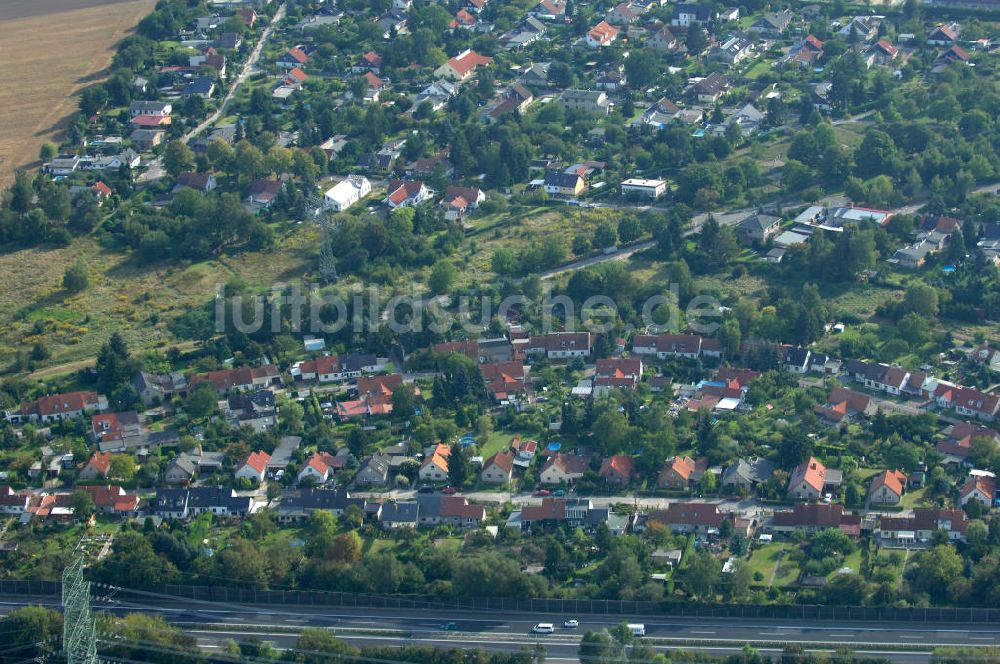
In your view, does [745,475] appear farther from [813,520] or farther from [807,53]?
[807,53]

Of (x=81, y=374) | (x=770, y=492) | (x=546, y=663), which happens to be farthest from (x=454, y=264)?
(x=546, y=663)

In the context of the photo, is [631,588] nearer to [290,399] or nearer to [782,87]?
[290,399]

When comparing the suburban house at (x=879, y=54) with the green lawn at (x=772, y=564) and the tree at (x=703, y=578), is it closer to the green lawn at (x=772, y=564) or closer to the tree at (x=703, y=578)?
the green lawn at (x=772, y=564)

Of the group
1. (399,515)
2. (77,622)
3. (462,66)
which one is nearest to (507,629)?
(399,515)

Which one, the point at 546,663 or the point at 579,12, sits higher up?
the point at 579,12

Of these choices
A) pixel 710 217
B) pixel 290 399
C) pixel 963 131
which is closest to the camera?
pixel 290 399
